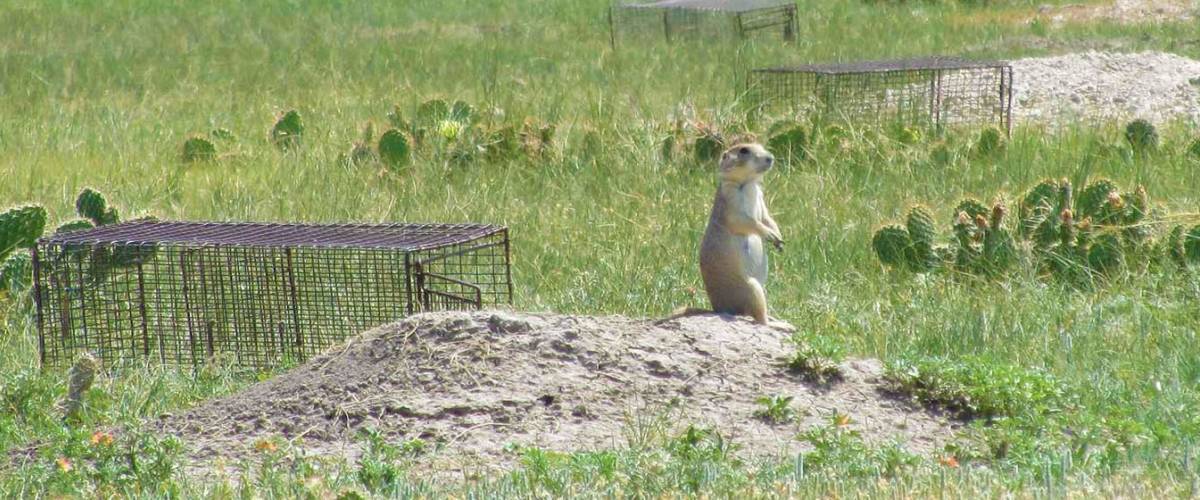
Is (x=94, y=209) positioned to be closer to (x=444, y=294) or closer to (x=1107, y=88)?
(x=444, y=294)

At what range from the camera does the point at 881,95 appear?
12102mm

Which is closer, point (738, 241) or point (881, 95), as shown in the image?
point (738, 241)

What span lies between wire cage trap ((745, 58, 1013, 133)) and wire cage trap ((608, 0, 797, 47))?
735cm

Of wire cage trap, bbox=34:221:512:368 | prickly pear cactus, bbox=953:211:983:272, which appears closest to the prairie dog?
wire cage trap, bbox=34:221:512:368

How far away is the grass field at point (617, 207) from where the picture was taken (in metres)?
4.62

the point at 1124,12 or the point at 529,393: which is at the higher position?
the point at 1124,12

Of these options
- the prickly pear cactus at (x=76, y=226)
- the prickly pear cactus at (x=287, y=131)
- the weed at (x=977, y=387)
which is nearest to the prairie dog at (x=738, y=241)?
the weed at (x=977, y=387)

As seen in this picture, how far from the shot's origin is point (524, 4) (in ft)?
95.2

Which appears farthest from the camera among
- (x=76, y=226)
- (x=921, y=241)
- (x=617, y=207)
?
(x=617, y=207)

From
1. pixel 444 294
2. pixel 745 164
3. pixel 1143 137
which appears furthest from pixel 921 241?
pixel 1143 137

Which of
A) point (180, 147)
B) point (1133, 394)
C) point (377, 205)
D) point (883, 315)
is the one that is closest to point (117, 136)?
point (180, 147)

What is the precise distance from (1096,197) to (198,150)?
6.66 m

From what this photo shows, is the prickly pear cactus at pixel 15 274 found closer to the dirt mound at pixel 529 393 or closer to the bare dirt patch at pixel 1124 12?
the dirt mound at pixel 529 393

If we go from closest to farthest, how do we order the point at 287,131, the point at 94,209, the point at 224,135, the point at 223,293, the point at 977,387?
the point at 977,387 < the point at 223,293 < the point at 94,209 < the point at 287,131 < the point at 224,135
